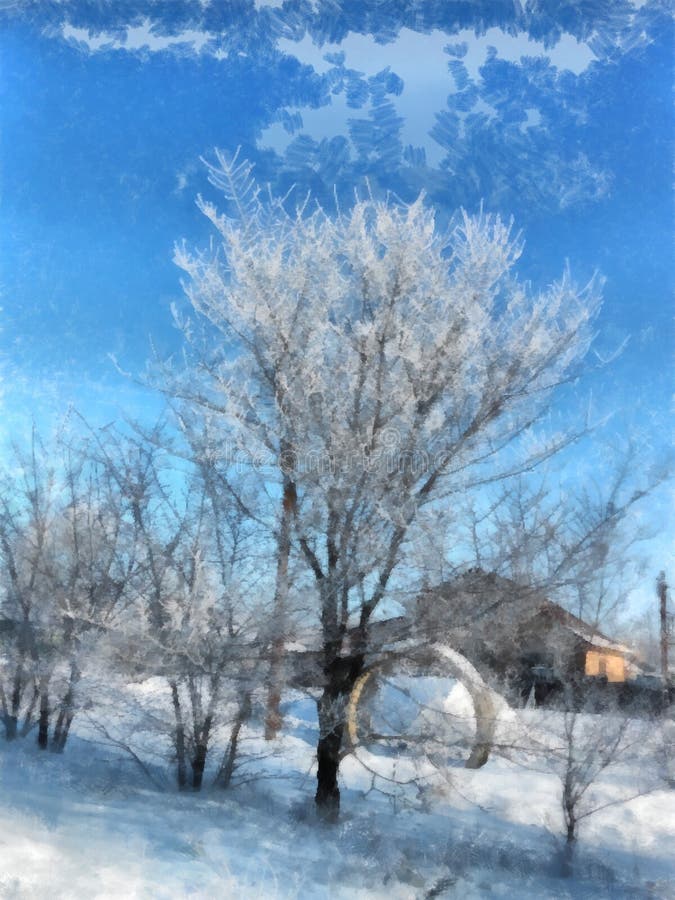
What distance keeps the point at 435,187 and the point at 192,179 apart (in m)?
1.57

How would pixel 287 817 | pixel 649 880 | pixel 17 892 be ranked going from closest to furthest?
pixel 17 892
pixel 649 880
pixel 287 817

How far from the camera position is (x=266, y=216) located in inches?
196

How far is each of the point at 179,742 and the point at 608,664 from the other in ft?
12.1

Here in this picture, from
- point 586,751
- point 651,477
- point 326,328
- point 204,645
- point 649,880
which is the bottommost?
point 649,880

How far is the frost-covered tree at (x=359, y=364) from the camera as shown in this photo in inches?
190

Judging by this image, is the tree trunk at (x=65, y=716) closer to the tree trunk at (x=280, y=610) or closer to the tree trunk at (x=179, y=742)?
the tree trunk at (x=179, y=742)

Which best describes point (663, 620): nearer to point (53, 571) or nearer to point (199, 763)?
Result: point (199, 763)

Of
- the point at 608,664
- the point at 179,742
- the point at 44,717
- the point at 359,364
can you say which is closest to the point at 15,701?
the point at 44,717

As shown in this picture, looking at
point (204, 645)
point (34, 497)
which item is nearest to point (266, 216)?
point (204, 645)

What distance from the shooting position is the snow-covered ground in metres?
3.61

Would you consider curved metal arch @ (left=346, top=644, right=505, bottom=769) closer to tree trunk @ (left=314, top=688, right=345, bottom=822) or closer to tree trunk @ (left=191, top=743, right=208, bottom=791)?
tree trunk @ (left=314, top=688, right=345, bottom=822)

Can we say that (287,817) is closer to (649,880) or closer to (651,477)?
(649,880)

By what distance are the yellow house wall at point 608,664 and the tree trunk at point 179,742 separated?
347 cm

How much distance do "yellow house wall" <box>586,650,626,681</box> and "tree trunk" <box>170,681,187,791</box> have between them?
3472 millimetres
